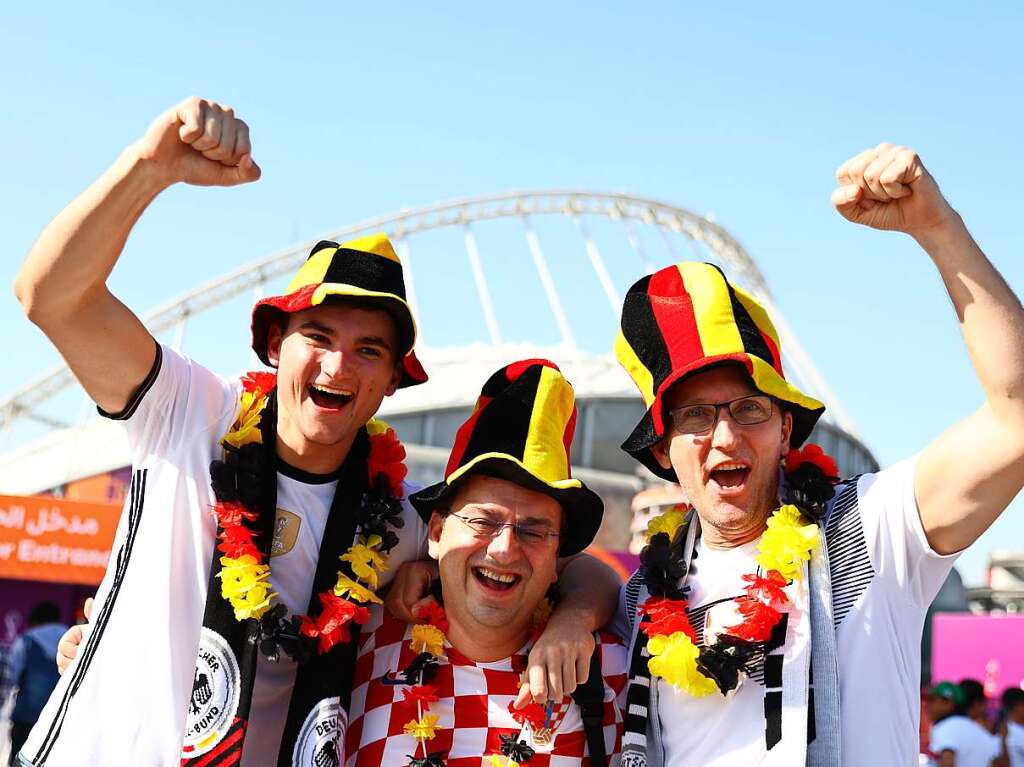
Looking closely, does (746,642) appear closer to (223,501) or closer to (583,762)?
(583,762)

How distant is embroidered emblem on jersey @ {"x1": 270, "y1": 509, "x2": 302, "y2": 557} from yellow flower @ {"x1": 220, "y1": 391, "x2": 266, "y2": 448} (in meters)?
0.29

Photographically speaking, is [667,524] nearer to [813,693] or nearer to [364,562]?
[813,693]

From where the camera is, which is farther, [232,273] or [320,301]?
[232,273]

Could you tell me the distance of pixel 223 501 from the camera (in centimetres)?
375

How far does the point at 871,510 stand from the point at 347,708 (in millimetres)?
1875

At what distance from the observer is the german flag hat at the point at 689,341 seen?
364 centimetres

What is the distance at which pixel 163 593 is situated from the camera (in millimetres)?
3648

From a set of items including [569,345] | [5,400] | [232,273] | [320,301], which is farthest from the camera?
[5,400]

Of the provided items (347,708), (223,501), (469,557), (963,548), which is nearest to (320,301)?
(223,501)

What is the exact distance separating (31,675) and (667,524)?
805cm

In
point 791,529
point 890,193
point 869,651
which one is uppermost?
point 890,193

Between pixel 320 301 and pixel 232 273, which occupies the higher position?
pixel 232 273

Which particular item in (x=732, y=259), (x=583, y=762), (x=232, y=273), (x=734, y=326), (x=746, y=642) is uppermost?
(x=732, y=259)

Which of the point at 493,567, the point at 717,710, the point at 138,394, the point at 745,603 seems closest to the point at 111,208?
the point at 138,394
